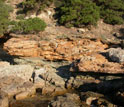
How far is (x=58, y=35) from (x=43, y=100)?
917 cm

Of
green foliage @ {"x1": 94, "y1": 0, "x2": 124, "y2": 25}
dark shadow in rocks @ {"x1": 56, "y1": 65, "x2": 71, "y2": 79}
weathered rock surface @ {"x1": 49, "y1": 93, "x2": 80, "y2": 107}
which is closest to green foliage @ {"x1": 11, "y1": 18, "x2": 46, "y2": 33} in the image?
dark shadow in rocks @ {"x1": 56, "y1": 65, "x2": 71, "y2": 79}

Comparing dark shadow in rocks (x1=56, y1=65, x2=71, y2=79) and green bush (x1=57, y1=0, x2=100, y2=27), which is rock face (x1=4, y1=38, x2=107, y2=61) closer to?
dark shadow in rocks (x1=56, y1=65, x2=71, y2=79)

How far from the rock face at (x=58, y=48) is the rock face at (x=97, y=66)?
323cm

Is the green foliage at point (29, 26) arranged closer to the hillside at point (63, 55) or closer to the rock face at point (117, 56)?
the hillside at point (63, 55)

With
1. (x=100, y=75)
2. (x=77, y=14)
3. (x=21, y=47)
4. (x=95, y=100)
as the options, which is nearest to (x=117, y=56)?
(x=100, y=75)

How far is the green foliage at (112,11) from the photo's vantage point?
81.7ft

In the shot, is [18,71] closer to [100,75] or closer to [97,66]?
[97,66]

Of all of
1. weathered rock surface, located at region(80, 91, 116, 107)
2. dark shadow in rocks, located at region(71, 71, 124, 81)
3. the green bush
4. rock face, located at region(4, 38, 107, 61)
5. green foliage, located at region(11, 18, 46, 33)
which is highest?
the green bush

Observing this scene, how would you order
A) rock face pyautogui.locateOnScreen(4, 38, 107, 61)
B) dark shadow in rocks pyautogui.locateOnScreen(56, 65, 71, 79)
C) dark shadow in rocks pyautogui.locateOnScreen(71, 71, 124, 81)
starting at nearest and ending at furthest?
dark shadow in rocks pyautogui.locateOnScreen(71, 71, 124, 81), rock face pyautogui.locateOnScreen(4, 38, 107, 61), dark shadow in rocks pyautogui.locateOnScreen(56, 65, 71, 79)

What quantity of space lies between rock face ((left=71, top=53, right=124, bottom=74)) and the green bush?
24.8 ft

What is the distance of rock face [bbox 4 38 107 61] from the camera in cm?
1812

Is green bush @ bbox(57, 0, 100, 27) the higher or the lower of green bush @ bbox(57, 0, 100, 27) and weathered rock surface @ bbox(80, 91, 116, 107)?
the higher

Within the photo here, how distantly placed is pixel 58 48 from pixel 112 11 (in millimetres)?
13347

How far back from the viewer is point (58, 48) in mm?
19109
